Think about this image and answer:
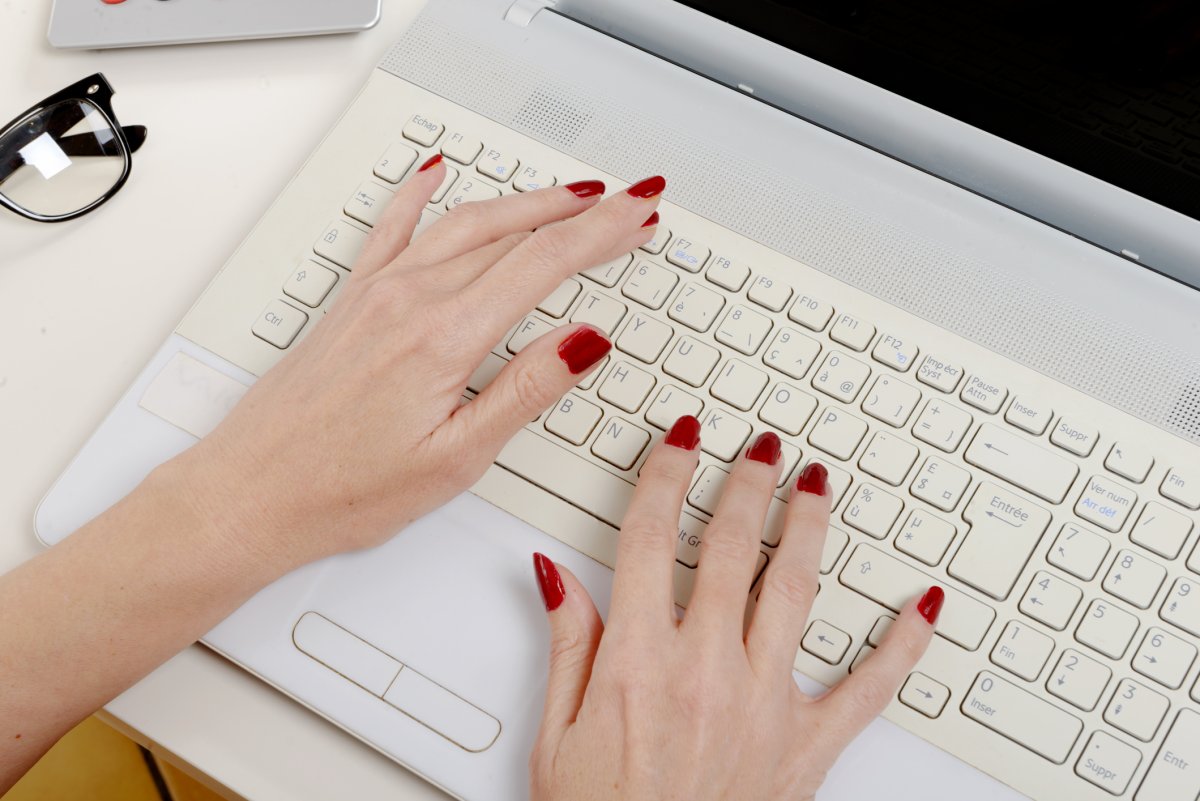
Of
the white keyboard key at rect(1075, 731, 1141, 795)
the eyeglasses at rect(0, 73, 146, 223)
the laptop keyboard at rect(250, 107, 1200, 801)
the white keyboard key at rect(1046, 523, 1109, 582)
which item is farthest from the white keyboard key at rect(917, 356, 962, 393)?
the eyeglasses at rect(0, 73, 146, 223)

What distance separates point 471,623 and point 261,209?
0.35m

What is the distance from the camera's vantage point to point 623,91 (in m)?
0.66

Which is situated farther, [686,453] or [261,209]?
[261,209]

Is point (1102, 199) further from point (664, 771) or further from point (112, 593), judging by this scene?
point (112, 593)

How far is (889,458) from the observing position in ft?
1.81

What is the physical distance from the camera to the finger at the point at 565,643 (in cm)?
49

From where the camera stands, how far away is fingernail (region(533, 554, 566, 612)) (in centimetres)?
52

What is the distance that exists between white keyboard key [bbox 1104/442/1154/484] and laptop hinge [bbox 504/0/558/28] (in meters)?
0.49

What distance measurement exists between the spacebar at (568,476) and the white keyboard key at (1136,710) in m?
0.28

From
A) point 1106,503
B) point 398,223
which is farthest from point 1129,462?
point 398,223

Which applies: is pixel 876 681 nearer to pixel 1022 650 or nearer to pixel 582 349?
pixel 1022 650

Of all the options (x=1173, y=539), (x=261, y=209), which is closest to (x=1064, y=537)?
(x=1173, y=539)

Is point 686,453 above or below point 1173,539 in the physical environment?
below

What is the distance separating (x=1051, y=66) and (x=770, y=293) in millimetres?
203
